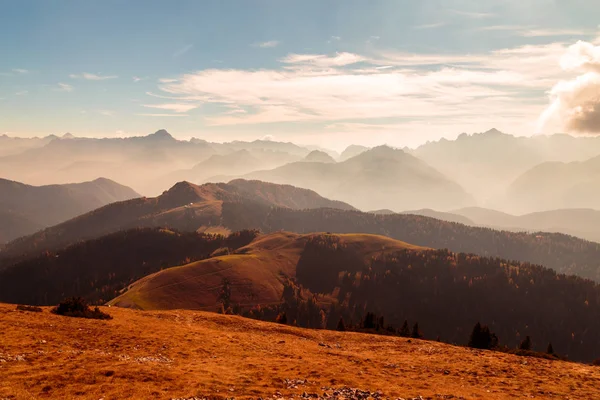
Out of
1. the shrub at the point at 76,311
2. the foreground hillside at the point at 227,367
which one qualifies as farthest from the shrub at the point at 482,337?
the shrub at the point at 76,311

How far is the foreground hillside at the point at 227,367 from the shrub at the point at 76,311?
2.07 m

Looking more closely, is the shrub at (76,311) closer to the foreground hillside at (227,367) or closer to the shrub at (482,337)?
the foreground hillside at (227,367)

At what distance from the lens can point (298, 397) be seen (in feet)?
89.7

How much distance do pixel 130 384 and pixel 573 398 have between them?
42.0 m

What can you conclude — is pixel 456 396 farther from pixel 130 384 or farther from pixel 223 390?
pixel 130 384

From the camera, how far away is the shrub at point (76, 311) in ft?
170

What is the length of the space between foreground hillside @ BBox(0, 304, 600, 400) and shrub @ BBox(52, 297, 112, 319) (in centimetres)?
207

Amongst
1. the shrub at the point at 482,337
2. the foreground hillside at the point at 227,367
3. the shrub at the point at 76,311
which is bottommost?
the shrub at the point at 482,337

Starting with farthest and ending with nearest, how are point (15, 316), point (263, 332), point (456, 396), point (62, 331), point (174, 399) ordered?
point (263, 332)
point (15, 316)
point (62, 331)
point (456, 396)
point (174, 399)

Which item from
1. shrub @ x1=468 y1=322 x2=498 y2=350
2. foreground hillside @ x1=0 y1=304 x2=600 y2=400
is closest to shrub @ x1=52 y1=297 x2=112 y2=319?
foreground hillside @ x1=0 y1=304 x2=600 y2=400

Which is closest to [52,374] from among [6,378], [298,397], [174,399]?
[6,378]

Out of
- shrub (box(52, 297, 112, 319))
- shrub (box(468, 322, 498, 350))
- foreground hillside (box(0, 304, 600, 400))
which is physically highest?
foreground hillside (box(0, 304, 600, 400))

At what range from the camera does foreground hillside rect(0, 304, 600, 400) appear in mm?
27328

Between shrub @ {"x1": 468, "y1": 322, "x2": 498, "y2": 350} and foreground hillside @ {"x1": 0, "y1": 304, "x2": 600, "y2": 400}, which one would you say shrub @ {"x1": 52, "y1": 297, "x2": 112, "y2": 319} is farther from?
shrub @ {"x1": 468, "y1": 322, "x2": 498, "y2": 350}
